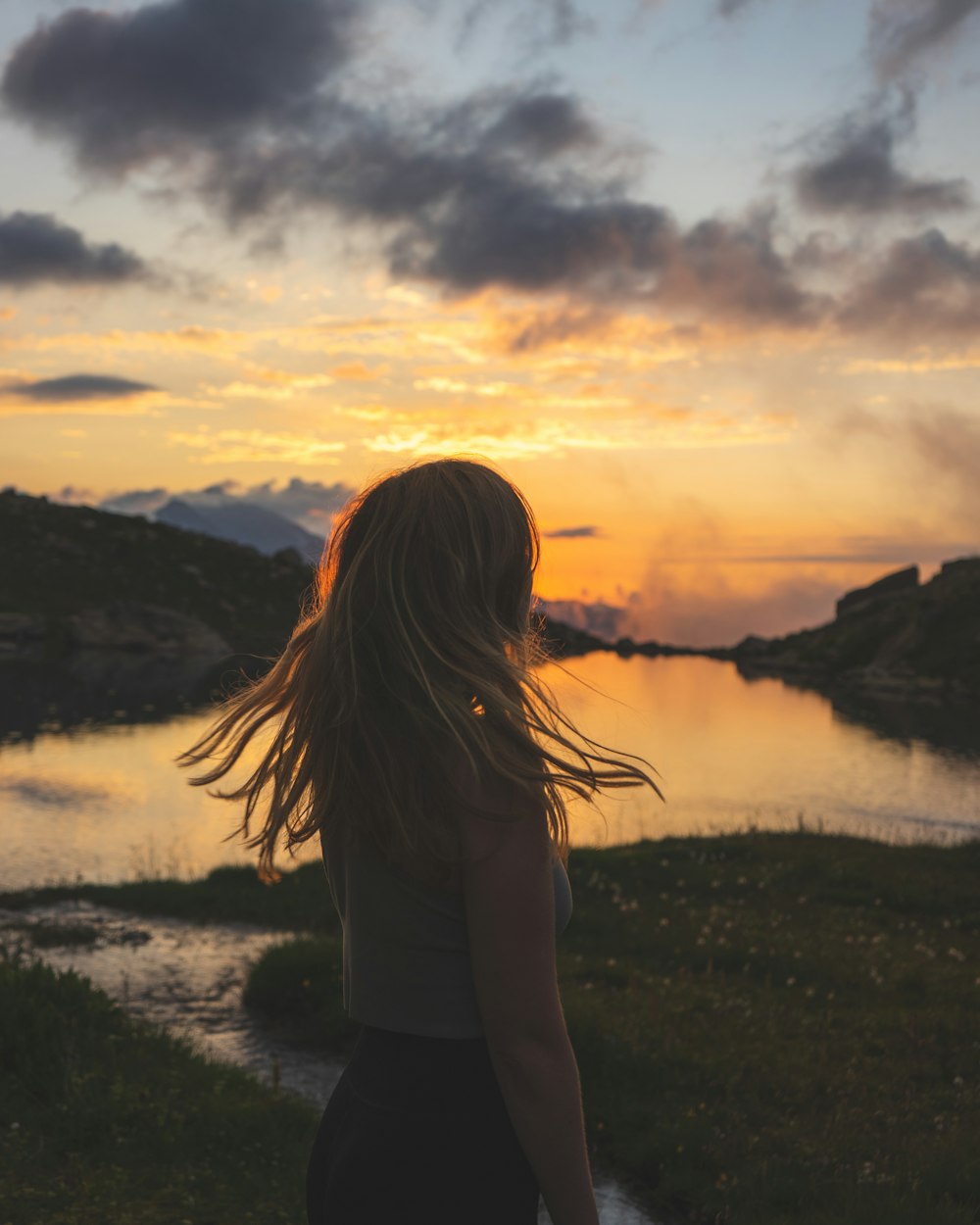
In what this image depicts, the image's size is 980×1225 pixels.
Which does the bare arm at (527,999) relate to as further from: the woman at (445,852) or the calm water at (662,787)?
the calm water at (662,787)

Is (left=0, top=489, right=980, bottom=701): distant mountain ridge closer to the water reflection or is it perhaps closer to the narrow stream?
the water reflection

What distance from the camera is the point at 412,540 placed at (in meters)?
3.25

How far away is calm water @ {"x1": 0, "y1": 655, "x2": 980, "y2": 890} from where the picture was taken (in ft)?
102

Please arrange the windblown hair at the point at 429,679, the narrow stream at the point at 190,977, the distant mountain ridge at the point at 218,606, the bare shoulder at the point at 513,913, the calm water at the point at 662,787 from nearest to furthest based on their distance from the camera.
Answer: the bare shoulder at the point at 513,913 → the windblown hair at the point at 429,679 → the narrow stream at the point at 190,977 → the calm water at the point at 662,787 → the distant mountain ridge at the point at 218,606

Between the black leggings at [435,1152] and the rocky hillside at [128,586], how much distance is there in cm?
11160

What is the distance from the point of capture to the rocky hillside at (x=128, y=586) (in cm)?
12244

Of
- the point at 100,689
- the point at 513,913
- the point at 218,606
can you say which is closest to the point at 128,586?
the point at 218,606

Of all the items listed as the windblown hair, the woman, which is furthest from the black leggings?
the windblown hair

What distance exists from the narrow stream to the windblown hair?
7410mm

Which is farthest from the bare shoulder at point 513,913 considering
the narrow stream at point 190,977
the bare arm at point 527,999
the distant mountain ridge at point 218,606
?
the distant mountain ridge at point 218,606

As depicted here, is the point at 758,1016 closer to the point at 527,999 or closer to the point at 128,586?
the point at 527,999

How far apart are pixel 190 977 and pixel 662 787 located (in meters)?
34.0

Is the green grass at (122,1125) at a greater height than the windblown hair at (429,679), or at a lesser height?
lesser

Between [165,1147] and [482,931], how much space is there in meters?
7.20
